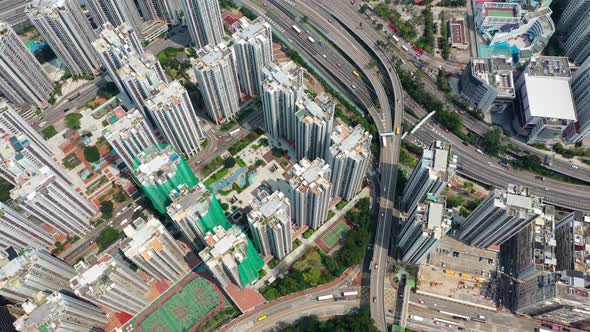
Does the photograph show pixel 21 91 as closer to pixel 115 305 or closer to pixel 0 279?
pixel 0 279

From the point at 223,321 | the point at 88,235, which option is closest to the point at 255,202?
the point at 223,321

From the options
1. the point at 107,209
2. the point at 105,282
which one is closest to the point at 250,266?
the point at 105,282

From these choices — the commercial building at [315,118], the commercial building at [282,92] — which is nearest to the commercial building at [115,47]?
the commercial building at [282,92]

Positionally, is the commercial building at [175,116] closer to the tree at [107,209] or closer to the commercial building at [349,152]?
the tree at [107,209]

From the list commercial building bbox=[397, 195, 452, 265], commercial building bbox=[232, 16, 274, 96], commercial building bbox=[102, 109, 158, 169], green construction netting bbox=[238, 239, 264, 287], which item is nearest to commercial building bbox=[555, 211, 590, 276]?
commercial building bbox=[397, 195, 452, 265]

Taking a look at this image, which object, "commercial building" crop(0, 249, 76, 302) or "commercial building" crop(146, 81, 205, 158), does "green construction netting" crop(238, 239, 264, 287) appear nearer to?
"commercial building" crop(146, 81, 205, 158)
